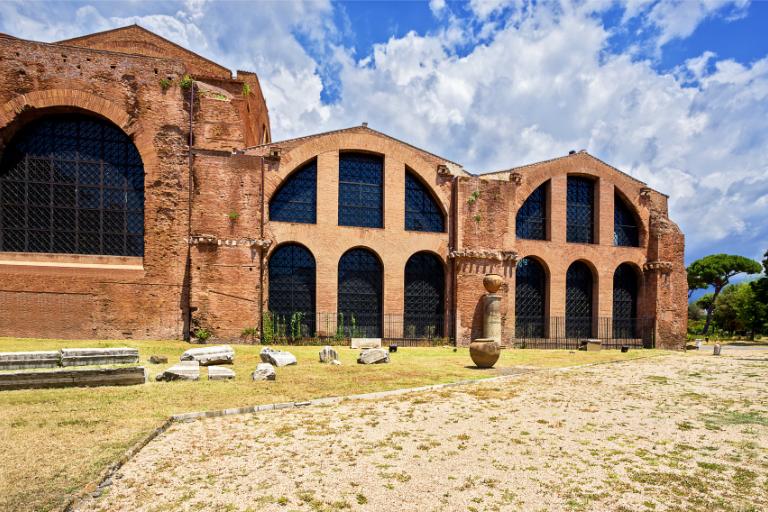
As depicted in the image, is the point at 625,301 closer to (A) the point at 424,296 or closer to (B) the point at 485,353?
(A) the point at 424,296

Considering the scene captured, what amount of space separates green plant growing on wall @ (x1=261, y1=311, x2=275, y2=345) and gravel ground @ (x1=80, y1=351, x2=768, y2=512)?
9517 millimetres

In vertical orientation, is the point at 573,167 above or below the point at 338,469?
above

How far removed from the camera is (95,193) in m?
15.0

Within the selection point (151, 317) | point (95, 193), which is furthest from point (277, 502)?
point (95, 193)

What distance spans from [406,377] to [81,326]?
38.9 feet

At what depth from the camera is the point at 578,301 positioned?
2106cm

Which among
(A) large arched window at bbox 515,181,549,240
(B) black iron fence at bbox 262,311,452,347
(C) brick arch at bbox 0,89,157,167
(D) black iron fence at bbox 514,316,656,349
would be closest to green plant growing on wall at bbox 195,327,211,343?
(B) black iron fence at bbox 262,311,452,347

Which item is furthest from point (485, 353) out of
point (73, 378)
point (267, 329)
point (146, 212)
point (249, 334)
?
point (146, 212)

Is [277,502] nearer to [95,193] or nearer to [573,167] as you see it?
[95,193]

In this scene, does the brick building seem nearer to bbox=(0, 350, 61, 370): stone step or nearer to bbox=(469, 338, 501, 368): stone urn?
bbox=(0, 350, 61, 370): stone step

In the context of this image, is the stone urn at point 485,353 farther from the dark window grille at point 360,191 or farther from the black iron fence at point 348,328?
the dark window grille at point 360,191

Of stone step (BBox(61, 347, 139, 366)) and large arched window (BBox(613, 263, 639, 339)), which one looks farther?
large arched window (BBox(613, 263, 639, 339))

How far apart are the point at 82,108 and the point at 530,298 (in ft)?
66.6

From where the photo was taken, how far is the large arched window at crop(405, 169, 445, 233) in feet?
60.6
